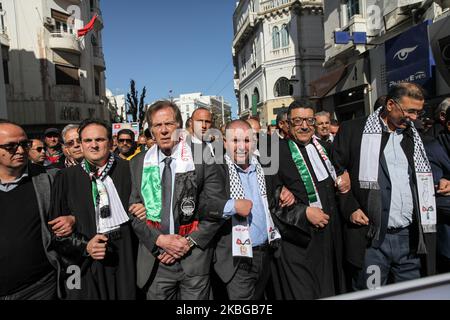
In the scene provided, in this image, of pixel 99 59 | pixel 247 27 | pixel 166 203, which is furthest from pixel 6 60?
pixel 166 203

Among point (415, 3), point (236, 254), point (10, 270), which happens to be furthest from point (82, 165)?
point (415, 3)

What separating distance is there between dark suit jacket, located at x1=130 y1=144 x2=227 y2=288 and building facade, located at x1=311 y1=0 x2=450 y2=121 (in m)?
7.08

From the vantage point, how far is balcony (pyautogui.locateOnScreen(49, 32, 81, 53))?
23.9 meters

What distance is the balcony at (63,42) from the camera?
78.4 feet

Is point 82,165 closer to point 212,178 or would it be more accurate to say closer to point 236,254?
point 212,178

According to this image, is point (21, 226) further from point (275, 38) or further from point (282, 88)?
point (275, 38)

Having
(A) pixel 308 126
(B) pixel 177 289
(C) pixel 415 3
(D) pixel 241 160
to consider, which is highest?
(C) pixel 415 3

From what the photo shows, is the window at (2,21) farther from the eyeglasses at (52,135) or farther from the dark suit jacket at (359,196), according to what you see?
the dark suit jacket at (359,196)

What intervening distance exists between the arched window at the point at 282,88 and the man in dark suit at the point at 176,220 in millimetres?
29126

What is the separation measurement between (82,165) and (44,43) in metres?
25.1

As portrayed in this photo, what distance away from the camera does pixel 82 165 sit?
9.00ft

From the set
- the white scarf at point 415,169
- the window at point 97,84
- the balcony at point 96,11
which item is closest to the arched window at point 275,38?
the window at point 97,84

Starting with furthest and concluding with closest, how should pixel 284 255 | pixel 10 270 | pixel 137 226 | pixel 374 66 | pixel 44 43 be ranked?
Result: 1. pixel 44 43
2. pixel 374 66
3. pixel 284 255
4. pixel 137 226
5. pixel 10 270

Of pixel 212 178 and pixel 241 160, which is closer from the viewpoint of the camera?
pixel 212 178
